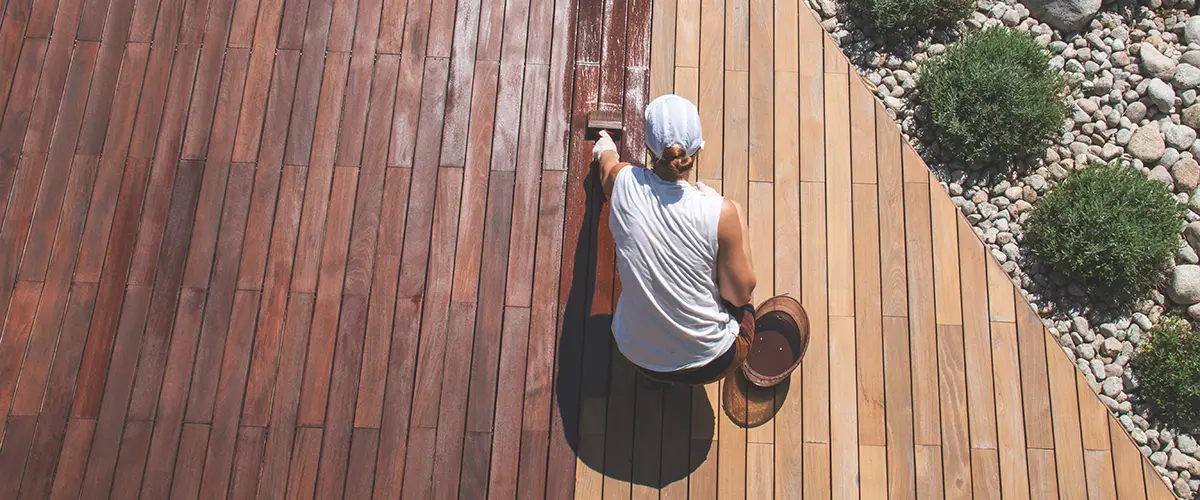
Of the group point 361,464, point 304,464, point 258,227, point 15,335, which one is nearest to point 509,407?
point 361,464

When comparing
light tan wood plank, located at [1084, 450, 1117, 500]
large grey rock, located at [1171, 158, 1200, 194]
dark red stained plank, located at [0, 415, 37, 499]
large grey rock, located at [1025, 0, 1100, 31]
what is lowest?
light tan wood plank, located at [1084, 450, 1117, 500]

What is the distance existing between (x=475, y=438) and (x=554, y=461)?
321 mm

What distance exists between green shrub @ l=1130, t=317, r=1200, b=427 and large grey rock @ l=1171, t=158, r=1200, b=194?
620mm

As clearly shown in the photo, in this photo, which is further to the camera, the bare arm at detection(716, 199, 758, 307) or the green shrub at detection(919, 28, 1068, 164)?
the green shrub at detection(919, 28, 1068, 164)

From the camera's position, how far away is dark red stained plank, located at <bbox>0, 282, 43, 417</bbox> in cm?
332

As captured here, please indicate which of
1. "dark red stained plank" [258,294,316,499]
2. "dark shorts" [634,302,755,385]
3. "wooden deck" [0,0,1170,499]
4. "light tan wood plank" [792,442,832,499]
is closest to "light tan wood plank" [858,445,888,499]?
"wooden deck" [0,0,1170,499]

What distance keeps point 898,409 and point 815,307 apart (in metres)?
0.51

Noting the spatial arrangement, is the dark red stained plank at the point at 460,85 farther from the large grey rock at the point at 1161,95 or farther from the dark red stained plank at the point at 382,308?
the large grey rock at the point at 1161,95

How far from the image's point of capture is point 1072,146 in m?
3.76

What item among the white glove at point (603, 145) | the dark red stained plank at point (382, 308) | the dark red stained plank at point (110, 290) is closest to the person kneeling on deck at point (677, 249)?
the white glove at point (603, 145)

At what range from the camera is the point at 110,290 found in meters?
3.42

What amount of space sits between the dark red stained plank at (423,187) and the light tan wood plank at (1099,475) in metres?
2.74

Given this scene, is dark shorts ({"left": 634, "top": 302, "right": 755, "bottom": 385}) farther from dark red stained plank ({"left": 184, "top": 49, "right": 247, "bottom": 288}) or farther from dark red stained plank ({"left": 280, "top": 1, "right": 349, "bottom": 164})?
dark red stained plank ({"left": 184, "top": 49, "right": 247, "bottom": 288})

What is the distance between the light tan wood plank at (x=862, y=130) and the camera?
3.65 m
